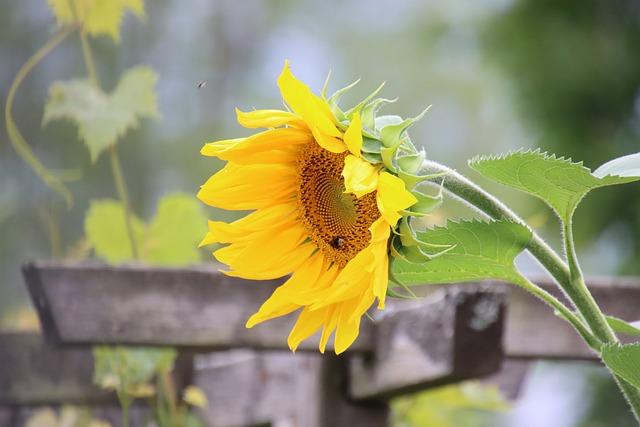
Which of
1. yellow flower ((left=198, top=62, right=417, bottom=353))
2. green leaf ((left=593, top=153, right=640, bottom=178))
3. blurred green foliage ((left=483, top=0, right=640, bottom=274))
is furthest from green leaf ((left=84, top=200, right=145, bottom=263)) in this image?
blurred green foliage ((left=483, top=0, right=640, bottom=274))

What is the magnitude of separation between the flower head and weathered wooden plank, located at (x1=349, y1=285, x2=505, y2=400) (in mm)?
450

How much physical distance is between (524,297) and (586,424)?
5.13ft

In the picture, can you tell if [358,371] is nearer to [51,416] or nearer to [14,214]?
[51,416]

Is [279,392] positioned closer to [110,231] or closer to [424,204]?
[110,231]

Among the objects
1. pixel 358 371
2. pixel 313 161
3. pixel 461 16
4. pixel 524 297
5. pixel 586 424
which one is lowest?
pixel 586 424

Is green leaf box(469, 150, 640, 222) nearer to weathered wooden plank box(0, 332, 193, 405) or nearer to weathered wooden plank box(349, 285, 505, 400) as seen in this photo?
weathered wooden plank box(349, 285, 505, 400)

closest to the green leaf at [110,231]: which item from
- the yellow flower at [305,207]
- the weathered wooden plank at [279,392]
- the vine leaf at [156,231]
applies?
the vine leaf at [156,231]

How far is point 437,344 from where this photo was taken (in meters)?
0.98

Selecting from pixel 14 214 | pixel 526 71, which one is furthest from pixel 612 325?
pixel 526 71

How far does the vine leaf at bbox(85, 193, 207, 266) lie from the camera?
1108 mm

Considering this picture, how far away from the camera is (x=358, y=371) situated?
1.15 metres

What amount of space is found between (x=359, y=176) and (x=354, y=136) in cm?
2

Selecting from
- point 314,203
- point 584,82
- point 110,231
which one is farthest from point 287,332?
point 584,82

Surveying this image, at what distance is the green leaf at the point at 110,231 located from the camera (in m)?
1.12
